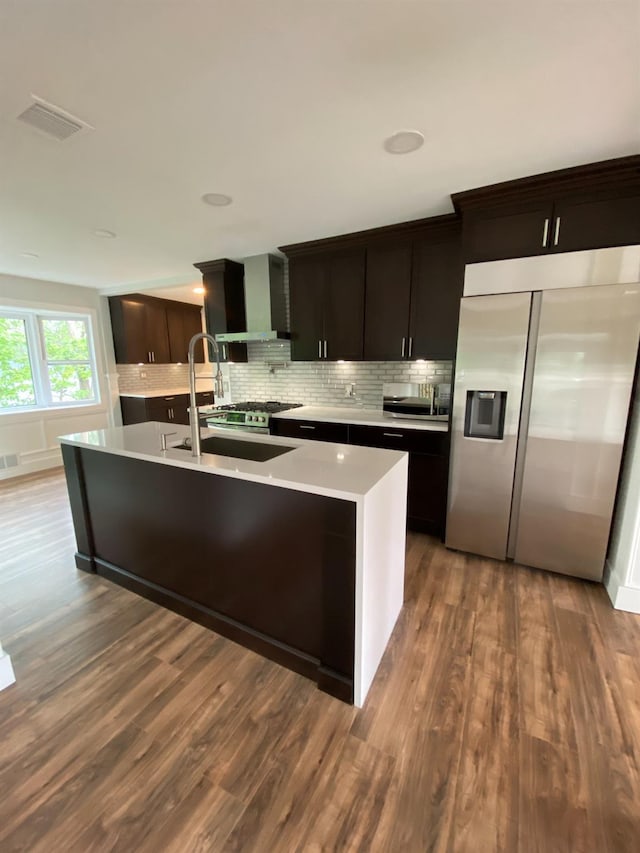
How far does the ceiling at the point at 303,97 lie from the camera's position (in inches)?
45.3

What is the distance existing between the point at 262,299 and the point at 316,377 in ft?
3.35

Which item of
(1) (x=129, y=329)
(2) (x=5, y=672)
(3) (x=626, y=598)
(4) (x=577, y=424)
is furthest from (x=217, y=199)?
(1) (x=129, y=329)

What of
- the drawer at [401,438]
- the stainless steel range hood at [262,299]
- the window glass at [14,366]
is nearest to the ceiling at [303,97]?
the stainless steel range hood at [262,299]

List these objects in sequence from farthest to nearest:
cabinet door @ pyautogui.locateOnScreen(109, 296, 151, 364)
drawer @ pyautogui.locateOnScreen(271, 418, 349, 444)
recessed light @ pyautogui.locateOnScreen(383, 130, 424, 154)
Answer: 1. cabinet door @ pyautogui.locateOnScreen(109, 296, 151, 364)
2. drawer @ pyautogui.locateOnScreen(271, 418, 349, 444)
3. recessed light @ pyautogui.locateOnScreen(383, 130, 424, 154)

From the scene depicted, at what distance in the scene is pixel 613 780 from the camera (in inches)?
49.7

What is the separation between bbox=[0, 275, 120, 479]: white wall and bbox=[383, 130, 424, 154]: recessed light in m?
5.05

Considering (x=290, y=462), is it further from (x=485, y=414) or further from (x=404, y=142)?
(x=404, y=142)

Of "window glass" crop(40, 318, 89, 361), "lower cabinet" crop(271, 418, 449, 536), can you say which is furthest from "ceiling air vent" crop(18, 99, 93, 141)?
"window glass" crop(40, 318, 89, 361)

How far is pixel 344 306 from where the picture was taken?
3412 mm

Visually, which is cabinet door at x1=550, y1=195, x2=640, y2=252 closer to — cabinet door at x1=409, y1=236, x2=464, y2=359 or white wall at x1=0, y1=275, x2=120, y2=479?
cabinet door at x1=409, y1=236, x2=464, y2=359

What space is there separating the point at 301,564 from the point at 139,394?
5223mm

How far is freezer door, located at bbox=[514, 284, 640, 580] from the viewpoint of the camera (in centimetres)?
211

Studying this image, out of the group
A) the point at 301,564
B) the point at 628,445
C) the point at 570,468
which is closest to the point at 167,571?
the point at 301,564

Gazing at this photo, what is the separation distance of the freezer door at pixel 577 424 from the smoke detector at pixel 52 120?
2666 millimetres
